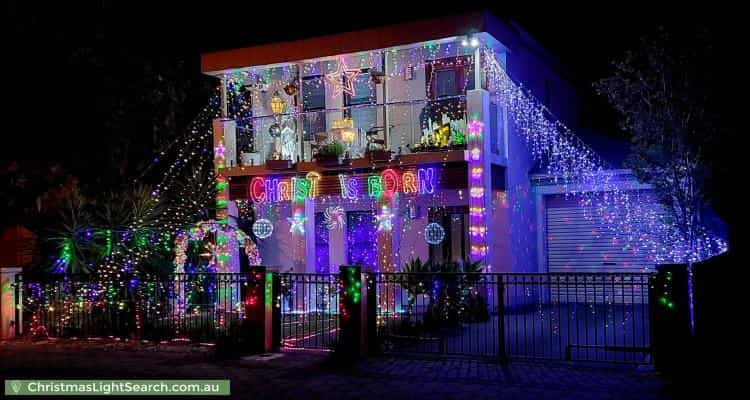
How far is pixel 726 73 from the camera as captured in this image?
14.0 meters

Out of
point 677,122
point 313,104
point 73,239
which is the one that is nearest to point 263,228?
point 313,104

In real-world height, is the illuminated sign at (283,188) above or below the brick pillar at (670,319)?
above

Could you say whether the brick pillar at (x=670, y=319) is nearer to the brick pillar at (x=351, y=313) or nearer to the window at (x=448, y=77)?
the brick pillar at (x=351, y=313)

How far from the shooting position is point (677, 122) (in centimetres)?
1387

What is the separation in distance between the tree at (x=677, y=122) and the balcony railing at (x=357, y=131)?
3.82 m

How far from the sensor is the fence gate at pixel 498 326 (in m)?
11.0

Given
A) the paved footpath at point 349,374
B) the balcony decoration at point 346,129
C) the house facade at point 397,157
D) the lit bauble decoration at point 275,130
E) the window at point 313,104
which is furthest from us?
the window at point 313,104

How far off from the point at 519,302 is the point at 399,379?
7858mm

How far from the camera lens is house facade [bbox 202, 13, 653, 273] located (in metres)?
16.2

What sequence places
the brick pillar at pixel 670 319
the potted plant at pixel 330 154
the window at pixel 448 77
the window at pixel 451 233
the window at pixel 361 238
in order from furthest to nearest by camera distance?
1. the window at pixel 361 238
2. the window at pixel 451 233
3. the window at pixel 448 77
4. the potted plant at pixel 330 154
5. the brick pillar at pixel 670 319

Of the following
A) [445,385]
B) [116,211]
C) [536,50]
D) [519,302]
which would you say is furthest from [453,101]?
[445,385]

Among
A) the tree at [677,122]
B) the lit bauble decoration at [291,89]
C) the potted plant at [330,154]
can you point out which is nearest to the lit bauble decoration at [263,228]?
the potted plant at [330,154]

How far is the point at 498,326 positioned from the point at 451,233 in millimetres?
6243

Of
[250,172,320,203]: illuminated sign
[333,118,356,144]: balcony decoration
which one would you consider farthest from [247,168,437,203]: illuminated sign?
[333,118,356,144]: balcony decoration
